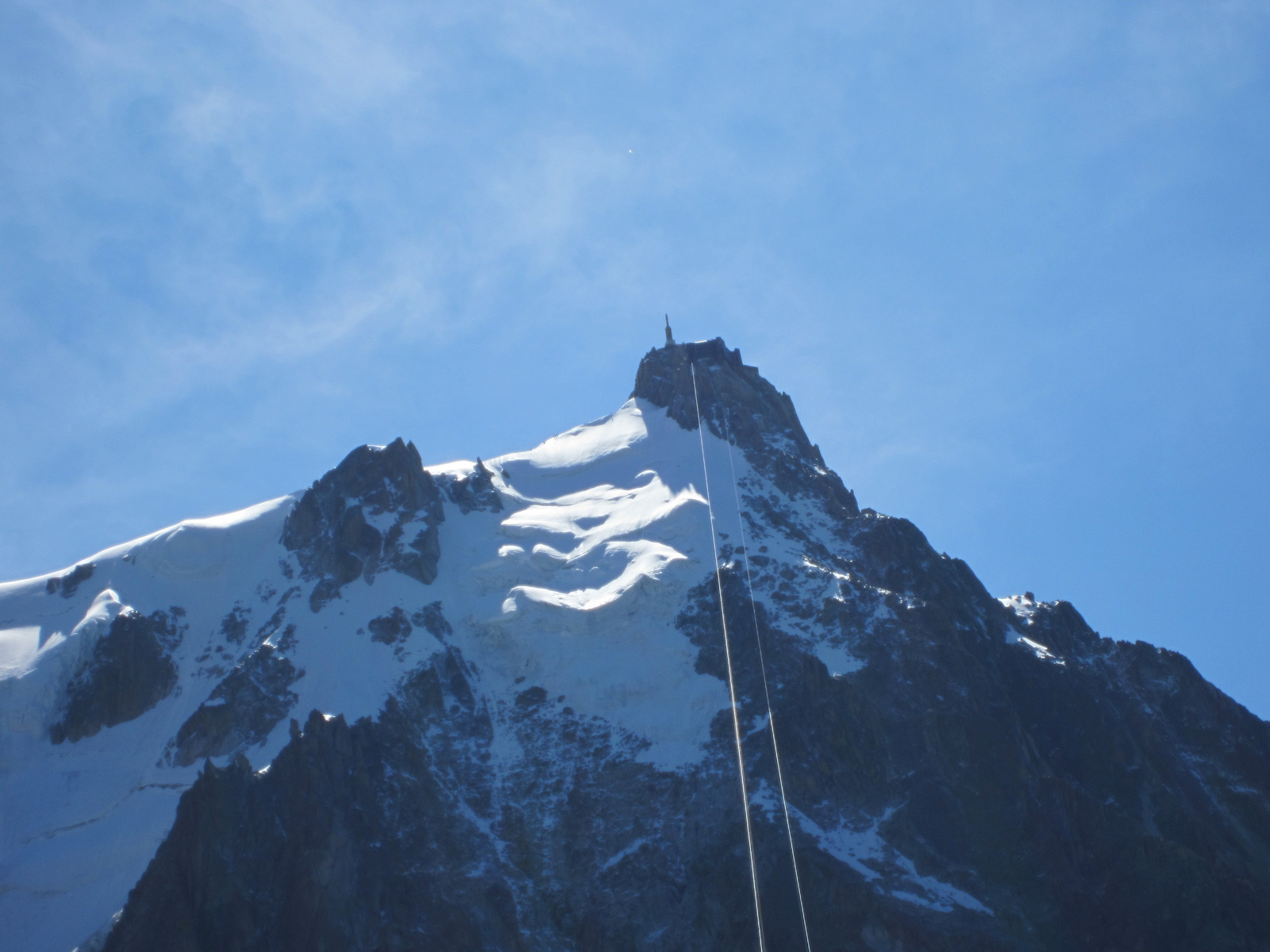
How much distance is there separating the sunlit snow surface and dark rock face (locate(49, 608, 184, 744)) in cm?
84

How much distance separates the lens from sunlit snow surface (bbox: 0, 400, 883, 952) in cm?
7656

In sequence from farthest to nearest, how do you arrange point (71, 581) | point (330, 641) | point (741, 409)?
point (741, 409)
point (71, 581)
point (330, 641)

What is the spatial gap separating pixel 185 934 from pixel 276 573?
3344cm

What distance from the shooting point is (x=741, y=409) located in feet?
382

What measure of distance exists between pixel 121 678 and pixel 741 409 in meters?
56.4

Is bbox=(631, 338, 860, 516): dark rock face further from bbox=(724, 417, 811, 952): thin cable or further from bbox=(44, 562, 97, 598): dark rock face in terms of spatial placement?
bbox=(44, 562, 97, 598): dark rock face

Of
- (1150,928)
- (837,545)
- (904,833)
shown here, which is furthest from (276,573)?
(1150,928)

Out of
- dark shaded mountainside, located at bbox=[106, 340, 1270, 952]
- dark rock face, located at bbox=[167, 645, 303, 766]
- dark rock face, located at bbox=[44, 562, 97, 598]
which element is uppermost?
dark rock face, located at bbox=[44, 562, 97, 598]

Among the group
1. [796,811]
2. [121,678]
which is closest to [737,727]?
[796,811]

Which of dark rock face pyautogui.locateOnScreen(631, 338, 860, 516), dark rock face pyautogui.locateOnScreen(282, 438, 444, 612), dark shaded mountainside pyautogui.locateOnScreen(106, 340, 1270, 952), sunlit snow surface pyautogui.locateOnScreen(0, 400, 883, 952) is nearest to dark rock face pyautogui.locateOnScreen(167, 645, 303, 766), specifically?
sunlit snow surface pyautogui.locateOnScreen(0, 400, 883, 952)

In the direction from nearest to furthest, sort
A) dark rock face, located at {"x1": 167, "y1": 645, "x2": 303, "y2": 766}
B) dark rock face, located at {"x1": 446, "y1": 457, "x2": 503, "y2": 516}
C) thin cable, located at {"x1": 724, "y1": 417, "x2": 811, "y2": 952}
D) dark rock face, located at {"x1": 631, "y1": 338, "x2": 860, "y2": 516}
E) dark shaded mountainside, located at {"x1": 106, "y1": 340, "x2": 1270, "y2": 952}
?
thin cable, located at {"x1": 724, "y1": 417, "x2": 811, "y2": 952}
dark shaded mountainside, located at {"x1": 106, "y1": 340, "x2": 1270, "y2": 952}
dark rock face, located at {"x1": 167, "y1": 645, "x2": 303, "y2": 766}
dark rock face, located at {"x1": 446, "y1": 457, "x2": 503, "y2": 516}
dark rock face, located at {"x1": 631, "y1": 338, "x2": 860, "y2": 516}

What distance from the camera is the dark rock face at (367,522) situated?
94.7m

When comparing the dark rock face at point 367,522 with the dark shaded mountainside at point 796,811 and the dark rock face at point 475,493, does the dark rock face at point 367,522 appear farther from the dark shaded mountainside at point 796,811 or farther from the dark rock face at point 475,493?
the dark rock face at point 475,493

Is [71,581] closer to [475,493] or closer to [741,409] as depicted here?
[475,493]
